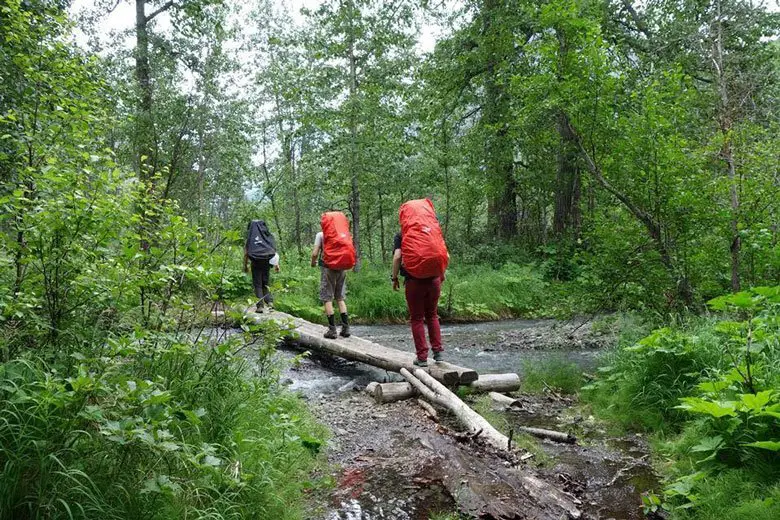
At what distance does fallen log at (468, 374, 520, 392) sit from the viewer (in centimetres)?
611

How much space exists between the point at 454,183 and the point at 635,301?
14444 mm

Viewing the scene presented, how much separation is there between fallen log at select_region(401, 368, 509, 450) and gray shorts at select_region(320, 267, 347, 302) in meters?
1.93

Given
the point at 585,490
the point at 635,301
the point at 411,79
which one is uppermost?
the point at 411,79

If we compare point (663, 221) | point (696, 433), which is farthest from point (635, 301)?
point (696, 433)

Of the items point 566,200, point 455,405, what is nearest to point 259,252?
point 455,405

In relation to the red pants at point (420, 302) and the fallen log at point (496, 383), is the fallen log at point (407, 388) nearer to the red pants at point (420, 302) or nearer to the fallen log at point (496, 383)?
the fallen log at point (496, 383)

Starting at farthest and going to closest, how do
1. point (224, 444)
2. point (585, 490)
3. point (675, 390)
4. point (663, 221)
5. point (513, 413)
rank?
point (663, 221), point (513, 413), point (675, 390), point (585, 490), point (224, 444)

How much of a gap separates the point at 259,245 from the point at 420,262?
4752 mm

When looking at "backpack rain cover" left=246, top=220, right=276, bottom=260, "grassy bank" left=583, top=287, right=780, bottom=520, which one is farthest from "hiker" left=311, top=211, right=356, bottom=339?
"grassy bank" left=583, top=287, right=780, bottom=520

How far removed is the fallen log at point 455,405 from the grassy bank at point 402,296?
21.1 ft

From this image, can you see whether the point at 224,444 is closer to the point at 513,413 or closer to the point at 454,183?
the point at 513,413

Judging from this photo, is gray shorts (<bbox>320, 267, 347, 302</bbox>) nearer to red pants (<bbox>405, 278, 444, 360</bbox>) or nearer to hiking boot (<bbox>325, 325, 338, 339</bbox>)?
hiking boot (<bbox>325, 325, 338, 339</bbox>)

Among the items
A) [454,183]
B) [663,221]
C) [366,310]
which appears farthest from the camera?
[454,183]

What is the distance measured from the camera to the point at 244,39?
2189 centimetres
